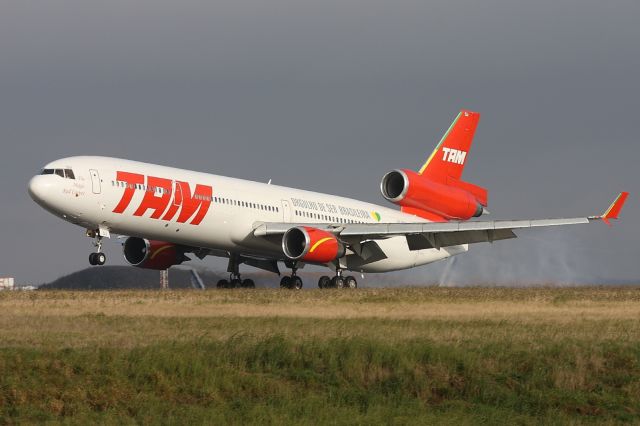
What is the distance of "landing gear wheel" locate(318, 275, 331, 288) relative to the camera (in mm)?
47781

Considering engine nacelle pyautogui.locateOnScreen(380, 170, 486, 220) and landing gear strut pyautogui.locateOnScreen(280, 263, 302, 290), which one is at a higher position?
engine nacelle pyautogui.locateOnScreen(380, 170, 486, 220)

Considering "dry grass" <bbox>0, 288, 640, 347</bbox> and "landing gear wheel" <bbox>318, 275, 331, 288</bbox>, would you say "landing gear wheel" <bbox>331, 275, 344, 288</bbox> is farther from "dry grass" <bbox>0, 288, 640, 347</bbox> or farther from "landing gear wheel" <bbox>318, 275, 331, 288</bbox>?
"dry grass" <bbox>0, 288, 640, 347</bbox>

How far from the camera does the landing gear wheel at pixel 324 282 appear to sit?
47781 millimetres

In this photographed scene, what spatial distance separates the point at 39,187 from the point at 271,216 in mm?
11181

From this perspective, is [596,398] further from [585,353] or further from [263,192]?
[263,192]

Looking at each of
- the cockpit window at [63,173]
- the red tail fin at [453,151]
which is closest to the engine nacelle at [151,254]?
the cockpit window at [63,173]

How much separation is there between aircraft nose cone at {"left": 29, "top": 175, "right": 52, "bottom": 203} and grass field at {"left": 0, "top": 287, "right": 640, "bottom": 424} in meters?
13.5

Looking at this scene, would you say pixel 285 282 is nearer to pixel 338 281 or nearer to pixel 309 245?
pixel 338 281

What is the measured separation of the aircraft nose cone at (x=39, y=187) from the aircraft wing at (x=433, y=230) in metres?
9.60

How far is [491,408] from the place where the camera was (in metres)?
18.5

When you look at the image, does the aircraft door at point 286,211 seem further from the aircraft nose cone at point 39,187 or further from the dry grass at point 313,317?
the aircraft nose cone at point 39,187

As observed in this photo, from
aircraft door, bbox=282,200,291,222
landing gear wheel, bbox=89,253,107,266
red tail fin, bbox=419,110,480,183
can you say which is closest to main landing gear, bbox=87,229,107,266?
landing gear wheel, bbox=89,253,107,266

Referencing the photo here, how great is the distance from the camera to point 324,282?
48.0m

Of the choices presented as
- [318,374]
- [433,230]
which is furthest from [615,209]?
[318,374]
